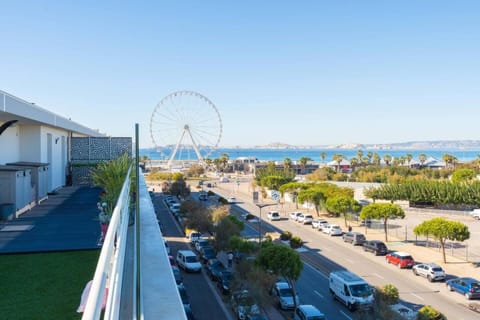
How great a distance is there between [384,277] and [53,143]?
18191 millimetres

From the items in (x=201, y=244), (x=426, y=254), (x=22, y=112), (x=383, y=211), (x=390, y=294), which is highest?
(x=22, y=112)

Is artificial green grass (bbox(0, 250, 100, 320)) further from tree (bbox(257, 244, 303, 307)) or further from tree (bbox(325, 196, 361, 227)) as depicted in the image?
tree (bbox(325, 196, 361, 227))

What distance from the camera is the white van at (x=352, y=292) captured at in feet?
52.3

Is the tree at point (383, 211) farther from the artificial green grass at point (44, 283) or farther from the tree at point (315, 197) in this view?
the artificial green grass at point (44, 283)

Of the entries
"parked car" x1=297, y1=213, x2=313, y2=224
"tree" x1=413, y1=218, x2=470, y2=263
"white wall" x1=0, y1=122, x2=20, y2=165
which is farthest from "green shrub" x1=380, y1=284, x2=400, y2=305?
"parked car" x1=297, y1=213, x2=313, y2=224

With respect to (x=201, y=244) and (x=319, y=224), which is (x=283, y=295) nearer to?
(x=201, y=244)

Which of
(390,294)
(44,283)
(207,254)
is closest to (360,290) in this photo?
(390,294)

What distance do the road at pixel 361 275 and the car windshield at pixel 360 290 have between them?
0.81 meters

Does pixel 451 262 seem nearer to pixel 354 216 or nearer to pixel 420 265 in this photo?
pixel 420 265

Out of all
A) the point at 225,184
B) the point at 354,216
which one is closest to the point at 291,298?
the point at 354,216

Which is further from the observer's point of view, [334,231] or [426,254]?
[334,231]

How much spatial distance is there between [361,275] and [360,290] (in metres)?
4.54

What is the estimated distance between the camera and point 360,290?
53.9 ft

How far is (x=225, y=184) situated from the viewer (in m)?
72.1
